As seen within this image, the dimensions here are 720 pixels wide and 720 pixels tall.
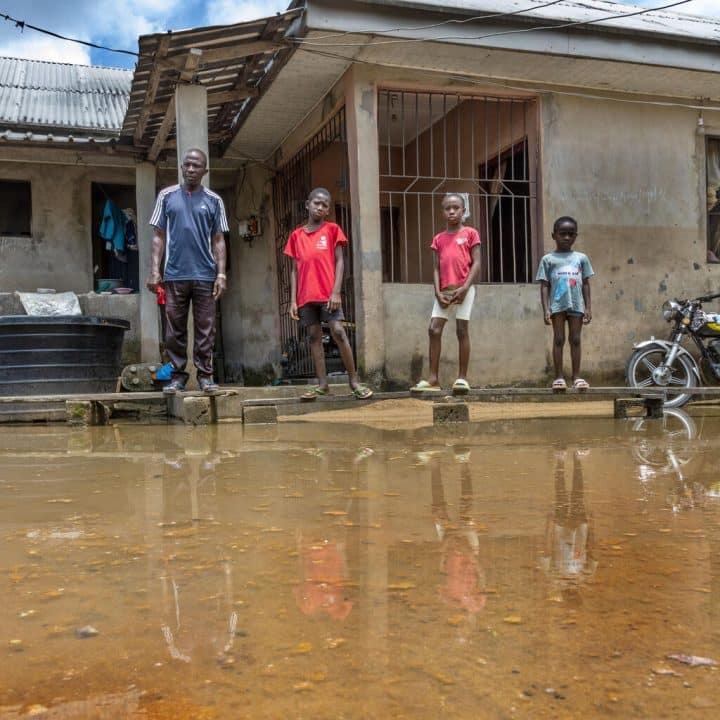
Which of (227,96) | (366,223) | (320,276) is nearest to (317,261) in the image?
(320,276)

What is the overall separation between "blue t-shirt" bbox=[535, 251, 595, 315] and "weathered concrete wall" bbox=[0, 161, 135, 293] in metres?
6.68

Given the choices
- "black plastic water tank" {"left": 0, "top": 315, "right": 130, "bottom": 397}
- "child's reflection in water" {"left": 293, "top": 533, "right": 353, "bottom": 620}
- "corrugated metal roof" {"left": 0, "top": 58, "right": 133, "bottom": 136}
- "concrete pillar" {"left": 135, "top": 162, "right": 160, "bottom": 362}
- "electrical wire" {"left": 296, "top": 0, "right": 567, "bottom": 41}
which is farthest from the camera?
"corrugated metal roof" {"left": 0, "top": 58, "right": 133, "bottom": 136}

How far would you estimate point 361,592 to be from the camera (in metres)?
1.60

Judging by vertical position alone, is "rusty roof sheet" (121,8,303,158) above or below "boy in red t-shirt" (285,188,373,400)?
above

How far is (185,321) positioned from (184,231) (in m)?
0.64

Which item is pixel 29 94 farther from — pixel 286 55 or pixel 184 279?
pixel 184 279

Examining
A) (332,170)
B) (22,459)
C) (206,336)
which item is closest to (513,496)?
(22,459)

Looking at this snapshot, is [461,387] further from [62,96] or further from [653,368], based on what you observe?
[62,96]

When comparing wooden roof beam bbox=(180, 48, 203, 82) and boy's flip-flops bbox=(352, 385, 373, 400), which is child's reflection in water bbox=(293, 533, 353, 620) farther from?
wooden roof beam bbox=(180, 48, 203, 82)

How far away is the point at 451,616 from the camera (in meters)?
1.45

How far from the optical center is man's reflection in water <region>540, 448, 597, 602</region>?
65.8 inches

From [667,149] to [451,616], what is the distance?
7.84 meters

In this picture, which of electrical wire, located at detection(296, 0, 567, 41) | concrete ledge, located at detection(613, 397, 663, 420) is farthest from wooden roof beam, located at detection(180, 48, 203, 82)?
concrete ledge, located at detection(613, 397, 663, 420)

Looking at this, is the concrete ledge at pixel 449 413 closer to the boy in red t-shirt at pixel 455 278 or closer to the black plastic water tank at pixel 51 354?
the boy in red t-shirt at pixel 455 278
